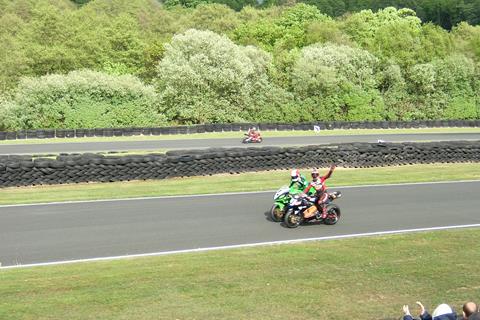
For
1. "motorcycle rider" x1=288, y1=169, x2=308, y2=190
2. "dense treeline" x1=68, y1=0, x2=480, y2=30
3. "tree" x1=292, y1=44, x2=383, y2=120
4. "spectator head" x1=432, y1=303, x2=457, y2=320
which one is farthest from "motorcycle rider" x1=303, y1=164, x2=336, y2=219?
"dense treeline" x1=68, y1=0, x2=480, y2=30

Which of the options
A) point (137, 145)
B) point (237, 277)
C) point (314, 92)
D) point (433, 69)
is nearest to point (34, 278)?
point (237, 277)

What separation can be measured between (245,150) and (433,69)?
46.6m

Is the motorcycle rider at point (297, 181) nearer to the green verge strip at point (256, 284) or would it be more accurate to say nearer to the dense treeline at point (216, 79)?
the green verge strip at point (256, 284)

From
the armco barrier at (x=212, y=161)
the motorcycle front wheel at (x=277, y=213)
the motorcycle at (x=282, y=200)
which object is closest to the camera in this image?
the motorcycle at (x=282, y=200)

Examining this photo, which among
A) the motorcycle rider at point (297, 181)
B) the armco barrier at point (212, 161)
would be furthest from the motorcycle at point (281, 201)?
the armco barrier at point (212, 161)

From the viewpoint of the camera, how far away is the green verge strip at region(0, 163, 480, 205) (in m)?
19.7

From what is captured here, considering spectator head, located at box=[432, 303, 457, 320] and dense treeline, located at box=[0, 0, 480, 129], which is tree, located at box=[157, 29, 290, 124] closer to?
dense treeline, located at box=[0, 0, 480, 129]

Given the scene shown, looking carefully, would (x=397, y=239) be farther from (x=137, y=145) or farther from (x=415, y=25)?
(x=415, y=25)

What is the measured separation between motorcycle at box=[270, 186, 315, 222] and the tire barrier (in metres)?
31.1

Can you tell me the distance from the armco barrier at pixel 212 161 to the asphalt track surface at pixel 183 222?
3644 mm

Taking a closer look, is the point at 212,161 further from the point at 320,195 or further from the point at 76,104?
the point at 76,104

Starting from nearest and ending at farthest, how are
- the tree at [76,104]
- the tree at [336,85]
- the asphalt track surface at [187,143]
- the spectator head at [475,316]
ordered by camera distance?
the spectator head at [475,316]
the asphalt track surface at [187,143]
the tree at [76,104]
the tree at [336,85]

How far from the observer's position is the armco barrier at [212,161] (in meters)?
21.4

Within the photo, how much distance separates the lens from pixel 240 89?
59.3 metres
